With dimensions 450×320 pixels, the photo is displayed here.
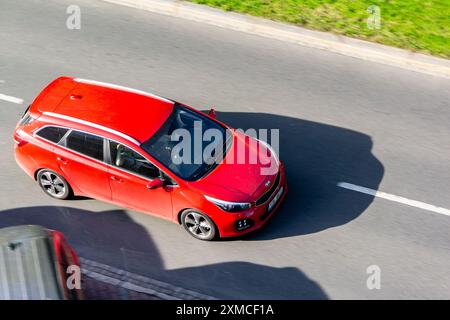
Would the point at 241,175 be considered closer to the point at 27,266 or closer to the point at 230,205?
the point at 230,205

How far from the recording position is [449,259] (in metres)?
12.3

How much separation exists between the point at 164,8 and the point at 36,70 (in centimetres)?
323

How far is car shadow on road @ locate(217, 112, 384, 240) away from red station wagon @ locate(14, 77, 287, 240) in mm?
445

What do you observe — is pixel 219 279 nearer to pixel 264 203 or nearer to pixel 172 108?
pixel 264 203

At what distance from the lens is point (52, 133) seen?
12703 mm

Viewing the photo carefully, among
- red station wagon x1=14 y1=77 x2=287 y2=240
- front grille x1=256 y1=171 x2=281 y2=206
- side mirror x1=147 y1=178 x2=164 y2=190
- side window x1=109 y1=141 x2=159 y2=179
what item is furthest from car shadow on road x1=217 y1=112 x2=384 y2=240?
side window x1=109 y1=141 x2=159 y2=179

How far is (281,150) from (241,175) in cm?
189

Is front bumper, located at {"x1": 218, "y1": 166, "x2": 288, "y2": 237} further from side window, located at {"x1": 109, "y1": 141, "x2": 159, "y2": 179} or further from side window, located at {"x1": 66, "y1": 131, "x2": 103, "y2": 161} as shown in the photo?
side window, located at {"x1": 66, "y1": 131, "x2": 103, "y2": 161}

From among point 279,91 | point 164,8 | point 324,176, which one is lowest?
point 324,176

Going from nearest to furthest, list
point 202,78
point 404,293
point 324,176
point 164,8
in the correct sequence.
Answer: point 404,293 → point 324,176 → point 202,78 → point 164,8

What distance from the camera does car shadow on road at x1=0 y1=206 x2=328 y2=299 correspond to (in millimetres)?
11891

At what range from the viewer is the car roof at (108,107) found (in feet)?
40.5

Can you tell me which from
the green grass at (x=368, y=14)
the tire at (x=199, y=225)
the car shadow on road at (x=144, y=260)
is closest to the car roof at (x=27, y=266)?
the car shadow on road at (x=144, y=260)

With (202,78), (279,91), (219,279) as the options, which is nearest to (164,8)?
(202,78)
